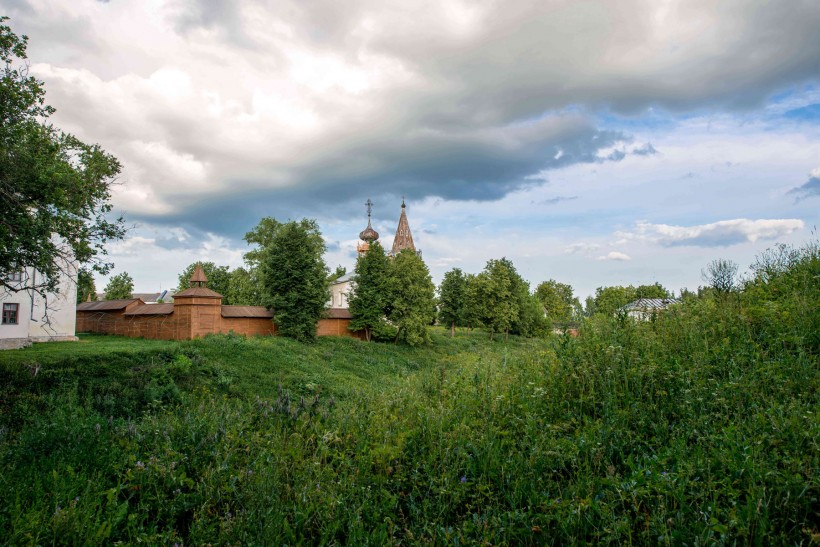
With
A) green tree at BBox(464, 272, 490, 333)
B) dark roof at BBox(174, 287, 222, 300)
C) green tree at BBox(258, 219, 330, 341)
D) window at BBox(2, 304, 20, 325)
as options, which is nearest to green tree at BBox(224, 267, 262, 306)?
green tree at BBox(258, 219, 330, 341)

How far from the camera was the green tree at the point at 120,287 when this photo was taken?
69.7 m

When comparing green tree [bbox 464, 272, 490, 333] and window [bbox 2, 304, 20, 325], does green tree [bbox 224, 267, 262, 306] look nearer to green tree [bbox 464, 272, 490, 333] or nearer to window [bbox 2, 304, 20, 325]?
window [bbox 2, 304, 20, 325]

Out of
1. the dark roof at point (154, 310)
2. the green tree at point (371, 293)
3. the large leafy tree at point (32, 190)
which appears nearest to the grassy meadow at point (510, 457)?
the large leafy tree at point (32, 190)

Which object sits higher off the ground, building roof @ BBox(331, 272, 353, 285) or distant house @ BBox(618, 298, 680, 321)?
building roof @ BBox(331, 272, 353, 285)

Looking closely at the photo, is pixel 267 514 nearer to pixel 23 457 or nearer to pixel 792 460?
pixel 23 457

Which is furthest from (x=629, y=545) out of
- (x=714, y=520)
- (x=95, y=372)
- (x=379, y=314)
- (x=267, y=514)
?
(x=379, y=314)

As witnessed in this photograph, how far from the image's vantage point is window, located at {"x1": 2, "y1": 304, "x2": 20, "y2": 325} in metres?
22.9

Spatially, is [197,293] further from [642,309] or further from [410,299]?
[642,309]

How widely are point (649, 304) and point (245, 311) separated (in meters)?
22.6

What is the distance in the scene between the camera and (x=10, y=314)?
906 inches

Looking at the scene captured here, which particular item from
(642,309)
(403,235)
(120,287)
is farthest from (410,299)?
(120,287)

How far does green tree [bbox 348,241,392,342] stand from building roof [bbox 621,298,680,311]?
2439 cm

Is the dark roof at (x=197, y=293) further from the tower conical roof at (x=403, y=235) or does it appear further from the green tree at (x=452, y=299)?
the tower conical roof at (x=403, y=235)

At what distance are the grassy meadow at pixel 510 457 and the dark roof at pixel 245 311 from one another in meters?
20.1
